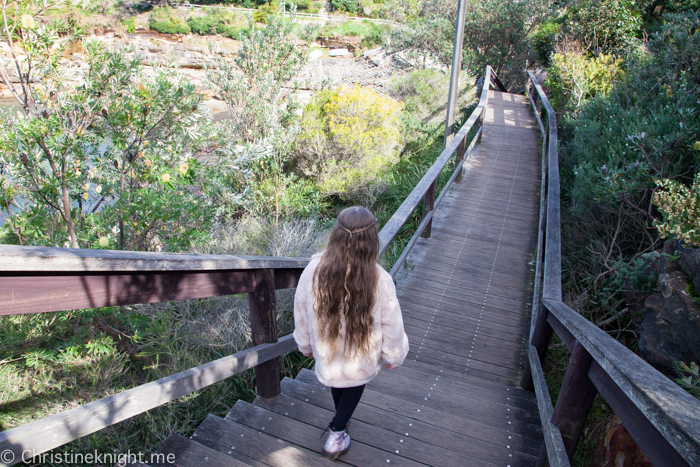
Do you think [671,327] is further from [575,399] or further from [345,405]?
[345,405]

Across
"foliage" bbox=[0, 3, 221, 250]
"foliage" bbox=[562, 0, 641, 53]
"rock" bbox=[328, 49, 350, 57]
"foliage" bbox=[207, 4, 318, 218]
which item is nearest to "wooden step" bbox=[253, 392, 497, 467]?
"foliage" bbox=[0, 3, 221, 250]

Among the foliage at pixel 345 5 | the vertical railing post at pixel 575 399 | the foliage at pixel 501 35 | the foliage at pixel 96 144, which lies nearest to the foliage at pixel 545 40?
the foliage at pixel 501 35

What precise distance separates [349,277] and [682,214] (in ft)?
8.88

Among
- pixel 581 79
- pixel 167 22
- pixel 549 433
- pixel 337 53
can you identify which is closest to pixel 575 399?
pixel 549 433

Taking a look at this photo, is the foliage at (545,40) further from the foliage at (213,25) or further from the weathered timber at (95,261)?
the foliage at (213,25)

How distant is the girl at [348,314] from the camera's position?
1.91 m

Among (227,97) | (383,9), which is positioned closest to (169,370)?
(227,97)

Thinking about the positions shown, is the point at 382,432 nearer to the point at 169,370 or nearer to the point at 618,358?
the point at 618,358

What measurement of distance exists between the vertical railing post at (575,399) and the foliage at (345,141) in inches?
348

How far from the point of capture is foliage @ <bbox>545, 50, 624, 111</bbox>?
887 centimetres

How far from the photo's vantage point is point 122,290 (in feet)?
5.05

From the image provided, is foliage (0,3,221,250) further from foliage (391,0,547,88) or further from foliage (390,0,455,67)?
foliage (390,0,455,67)

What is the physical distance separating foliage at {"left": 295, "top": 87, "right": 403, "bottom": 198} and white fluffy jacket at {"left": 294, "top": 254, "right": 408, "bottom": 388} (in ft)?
28.3

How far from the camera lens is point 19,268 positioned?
1228 mm
